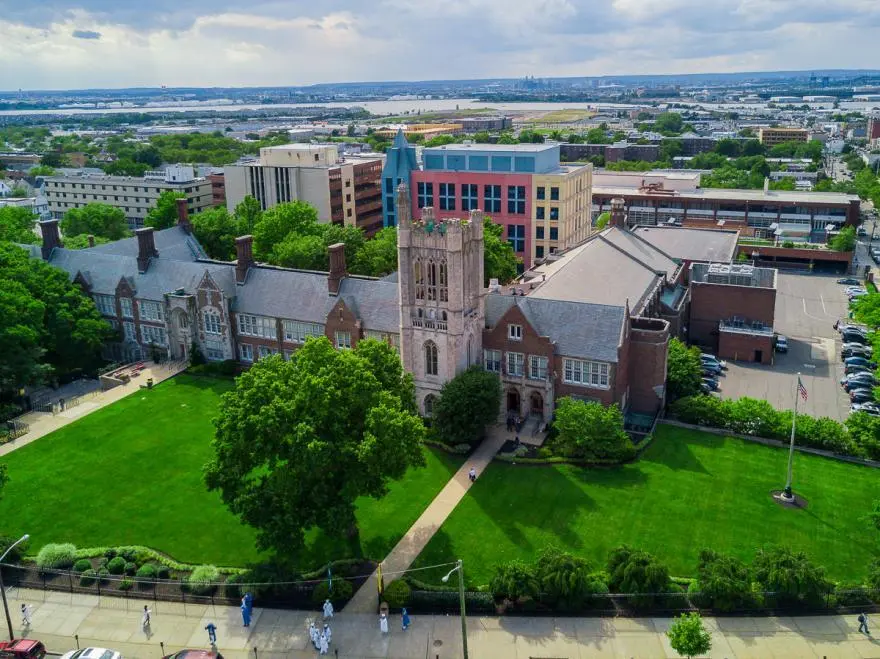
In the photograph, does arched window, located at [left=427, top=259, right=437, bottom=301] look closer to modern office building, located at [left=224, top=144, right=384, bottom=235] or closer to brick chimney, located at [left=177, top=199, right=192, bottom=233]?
brick chimney, located at [left=177, top=199, right=192, bottom=233]

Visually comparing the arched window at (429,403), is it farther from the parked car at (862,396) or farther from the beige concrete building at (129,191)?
the beige concrete building at (129,191)

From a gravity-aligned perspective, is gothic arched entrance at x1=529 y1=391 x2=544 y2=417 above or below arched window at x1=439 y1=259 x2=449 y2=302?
below

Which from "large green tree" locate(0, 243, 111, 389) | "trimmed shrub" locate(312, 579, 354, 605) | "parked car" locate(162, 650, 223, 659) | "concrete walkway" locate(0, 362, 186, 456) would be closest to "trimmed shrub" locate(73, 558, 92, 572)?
"parked car" locate(162, 650, 223, 659)

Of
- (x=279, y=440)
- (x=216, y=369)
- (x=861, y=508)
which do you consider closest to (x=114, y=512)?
(x=279, y=440)

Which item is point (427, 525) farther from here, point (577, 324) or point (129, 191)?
point (129, 191)

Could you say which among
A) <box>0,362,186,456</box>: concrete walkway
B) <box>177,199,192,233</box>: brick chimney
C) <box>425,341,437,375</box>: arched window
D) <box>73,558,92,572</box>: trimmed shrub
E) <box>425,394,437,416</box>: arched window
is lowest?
<box>73,558,92,572</box>: trimmed shrub

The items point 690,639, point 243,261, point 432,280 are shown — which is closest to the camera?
point 690,639

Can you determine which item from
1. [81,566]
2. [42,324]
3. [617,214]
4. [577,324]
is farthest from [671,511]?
[42,324]
